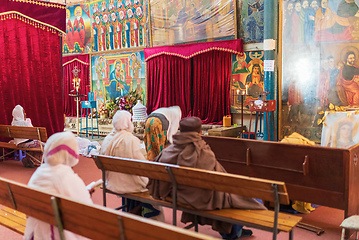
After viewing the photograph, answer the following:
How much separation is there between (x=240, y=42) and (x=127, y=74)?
4.80m

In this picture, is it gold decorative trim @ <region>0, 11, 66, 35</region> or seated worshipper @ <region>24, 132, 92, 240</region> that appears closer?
seated worshipper @ <region>24, 132, 92, 240</region>

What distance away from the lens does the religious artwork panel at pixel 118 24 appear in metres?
12.3

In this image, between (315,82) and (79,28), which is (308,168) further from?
(79,28)

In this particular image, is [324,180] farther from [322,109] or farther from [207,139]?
[322,109]

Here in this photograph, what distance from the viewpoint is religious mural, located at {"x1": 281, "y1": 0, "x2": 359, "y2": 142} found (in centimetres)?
795

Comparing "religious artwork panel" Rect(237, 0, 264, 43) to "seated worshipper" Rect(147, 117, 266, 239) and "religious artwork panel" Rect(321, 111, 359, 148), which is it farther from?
"seated worshipper" Rect(147, 117, 266, 239)

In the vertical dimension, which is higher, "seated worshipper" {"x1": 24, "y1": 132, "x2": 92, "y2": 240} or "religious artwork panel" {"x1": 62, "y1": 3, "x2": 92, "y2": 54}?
"religious artwork panel" {"x1": 62, "y1": 3, "x2": 92, "y2": 54}

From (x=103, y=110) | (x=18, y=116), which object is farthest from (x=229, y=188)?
(x=103, y=110)

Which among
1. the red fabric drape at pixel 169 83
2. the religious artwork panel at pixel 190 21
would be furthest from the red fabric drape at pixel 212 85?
the religious artwork panel at pixel 190 21

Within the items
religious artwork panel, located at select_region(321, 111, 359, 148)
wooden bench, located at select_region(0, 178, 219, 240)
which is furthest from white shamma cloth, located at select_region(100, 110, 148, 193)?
religious artwork panel, located at select_region(321, 111, 359, 148)

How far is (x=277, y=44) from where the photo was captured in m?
8.86

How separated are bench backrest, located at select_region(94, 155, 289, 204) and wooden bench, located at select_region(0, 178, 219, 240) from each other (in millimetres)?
1113

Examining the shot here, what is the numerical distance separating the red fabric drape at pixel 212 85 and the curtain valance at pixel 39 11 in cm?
419

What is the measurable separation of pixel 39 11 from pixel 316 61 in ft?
23.0
